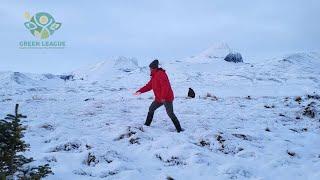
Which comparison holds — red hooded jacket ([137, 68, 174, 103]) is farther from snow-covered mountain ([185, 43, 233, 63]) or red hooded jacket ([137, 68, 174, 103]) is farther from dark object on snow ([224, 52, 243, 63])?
snow-covered mountain ([185, 43, 233, 63])

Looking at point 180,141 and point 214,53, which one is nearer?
point 180,141

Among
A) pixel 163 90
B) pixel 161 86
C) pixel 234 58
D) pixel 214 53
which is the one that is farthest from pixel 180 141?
pixel 214 53

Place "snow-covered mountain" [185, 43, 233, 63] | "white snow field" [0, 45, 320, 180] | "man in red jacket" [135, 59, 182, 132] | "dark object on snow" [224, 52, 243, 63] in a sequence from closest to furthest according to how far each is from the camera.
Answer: "white snow field" [0, 45, 320, 180] < "man in red jacket" [135, 59, 182, 132] < "dark object on snow" [224, 52, 243, 63] < "snow-covered mountain" [185, 43, 233, 63]

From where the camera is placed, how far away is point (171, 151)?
37.8 feet

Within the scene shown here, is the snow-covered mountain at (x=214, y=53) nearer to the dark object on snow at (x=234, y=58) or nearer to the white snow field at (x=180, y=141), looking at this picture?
the dark object on snow at (x=234, y=58)

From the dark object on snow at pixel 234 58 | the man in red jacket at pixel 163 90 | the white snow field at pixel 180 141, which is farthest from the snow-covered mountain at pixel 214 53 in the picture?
the man in red jacket at pixel 163 90

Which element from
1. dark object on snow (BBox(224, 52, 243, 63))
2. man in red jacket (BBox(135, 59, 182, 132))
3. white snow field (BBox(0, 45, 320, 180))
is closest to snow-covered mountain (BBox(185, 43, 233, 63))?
dark object on snow (BBox(224, 52, 243, 63))

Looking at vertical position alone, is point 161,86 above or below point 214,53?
above

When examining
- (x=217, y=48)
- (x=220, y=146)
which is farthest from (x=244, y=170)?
(x=217, y=48)

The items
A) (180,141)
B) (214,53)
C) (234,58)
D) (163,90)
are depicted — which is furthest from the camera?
(214,53)

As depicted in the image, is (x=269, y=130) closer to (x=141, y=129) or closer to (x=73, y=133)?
(x=141, y=129)

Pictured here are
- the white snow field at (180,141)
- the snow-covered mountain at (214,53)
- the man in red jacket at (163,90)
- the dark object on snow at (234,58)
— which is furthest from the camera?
the snow-covered mountain at (214,53)

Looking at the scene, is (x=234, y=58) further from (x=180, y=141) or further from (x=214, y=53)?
(x=180, y=141)

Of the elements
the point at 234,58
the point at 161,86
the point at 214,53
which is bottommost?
the point at 234,58
